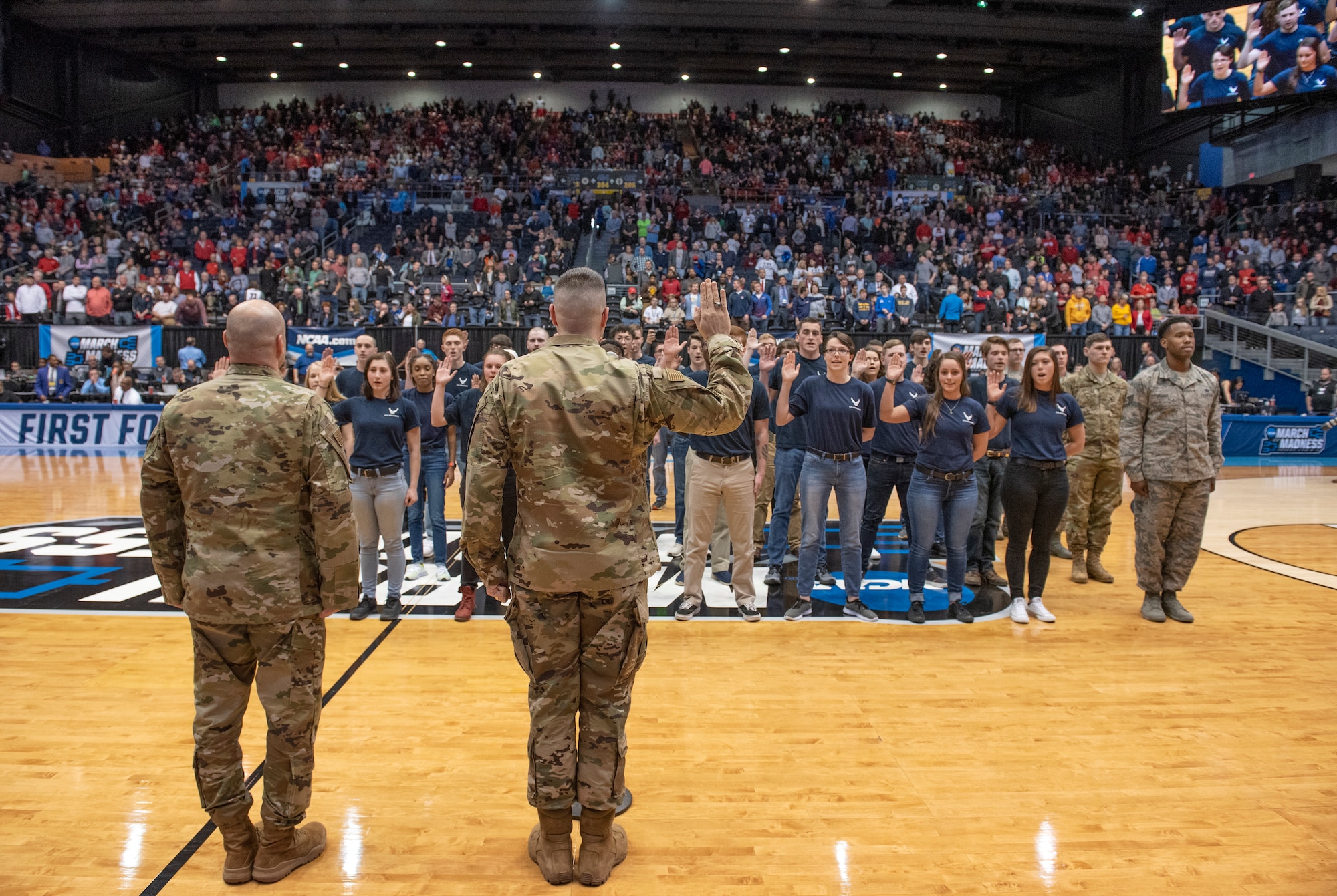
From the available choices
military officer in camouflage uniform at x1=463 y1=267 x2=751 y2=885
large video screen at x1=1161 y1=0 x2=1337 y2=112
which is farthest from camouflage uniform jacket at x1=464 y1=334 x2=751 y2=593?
large video screen at x1=1161 y1=0 x2=1337 y2=112

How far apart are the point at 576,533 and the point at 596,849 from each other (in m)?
1.04

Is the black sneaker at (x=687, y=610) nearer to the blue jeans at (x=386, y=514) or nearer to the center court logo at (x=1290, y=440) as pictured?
the blue jeans at (x=386, y=514)

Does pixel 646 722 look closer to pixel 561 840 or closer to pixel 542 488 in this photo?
pixel 561 840

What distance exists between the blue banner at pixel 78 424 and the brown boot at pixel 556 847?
1304 cm

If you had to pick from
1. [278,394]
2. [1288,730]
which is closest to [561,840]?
[278,394]

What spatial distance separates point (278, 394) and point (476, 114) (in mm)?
26973

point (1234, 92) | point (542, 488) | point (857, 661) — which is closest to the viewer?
point (542, 488)

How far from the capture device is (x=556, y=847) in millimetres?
2562

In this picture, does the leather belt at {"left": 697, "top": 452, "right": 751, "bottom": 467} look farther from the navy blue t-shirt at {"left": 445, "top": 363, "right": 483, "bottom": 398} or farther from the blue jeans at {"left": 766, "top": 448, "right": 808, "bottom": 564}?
the navy blue t-shirt at {"left": 445, "top": 363, "right": 483, "bottom": 398}

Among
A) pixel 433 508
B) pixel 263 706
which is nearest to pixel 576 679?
pixel 263 706

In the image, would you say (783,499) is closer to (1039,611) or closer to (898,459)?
(898,459)

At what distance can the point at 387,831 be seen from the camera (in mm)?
2824

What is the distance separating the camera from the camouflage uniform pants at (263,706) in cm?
246

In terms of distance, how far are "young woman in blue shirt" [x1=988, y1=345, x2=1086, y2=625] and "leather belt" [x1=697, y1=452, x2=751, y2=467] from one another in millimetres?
1669
